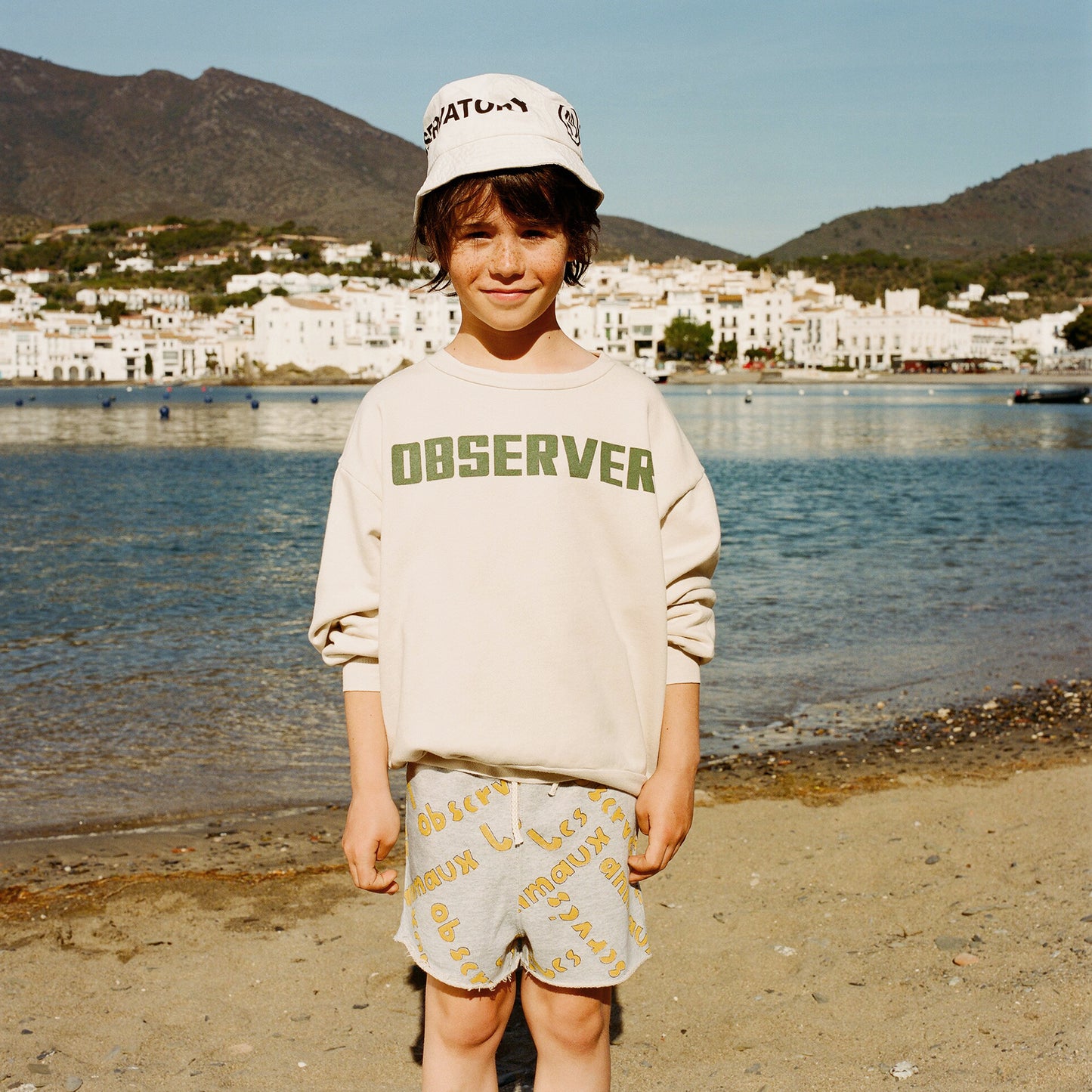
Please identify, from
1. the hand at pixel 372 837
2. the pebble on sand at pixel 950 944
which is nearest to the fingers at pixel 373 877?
the hand at pixel 372 837

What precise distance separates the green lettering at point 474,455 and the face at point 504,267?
17 cm

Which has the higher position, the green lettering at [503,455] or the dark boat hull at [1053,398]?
the green lettering at [503,455]

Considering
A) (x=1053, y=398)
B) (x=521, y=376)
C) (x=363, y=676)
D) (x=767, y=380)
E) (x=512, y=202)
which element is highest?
(x=512, y=202)

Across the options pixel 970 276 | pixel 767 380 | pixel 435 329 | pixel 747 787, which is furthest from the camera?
pixel 970 276

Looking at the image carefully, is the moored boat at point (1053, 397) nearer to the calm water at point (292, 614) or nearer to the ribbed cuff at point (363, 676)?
the calm water at point (292, 614)

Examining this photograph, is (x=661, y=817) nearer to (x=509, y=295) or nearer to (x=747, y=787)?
(x=509, y=295)

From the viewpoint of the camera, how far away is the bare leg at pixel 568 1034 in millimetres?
1656

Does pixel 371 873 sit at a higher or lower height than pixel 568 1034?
higher

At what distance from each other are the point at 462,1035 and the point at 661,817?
0.42 m

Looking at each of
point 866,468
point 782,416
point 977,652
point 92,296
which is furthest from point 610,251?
point 977,652

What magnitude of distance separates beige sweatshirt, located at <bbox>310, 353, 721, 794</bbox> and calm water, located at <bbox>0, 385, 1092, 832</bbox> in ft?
11.6

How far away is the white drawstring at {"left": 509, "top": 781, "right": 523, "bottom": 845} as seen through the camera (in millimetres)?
1599

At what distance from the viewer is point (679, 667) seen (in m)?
1.72

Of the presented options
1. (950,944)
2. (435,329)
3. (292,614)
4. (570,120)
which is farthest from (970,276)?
(570,120)
